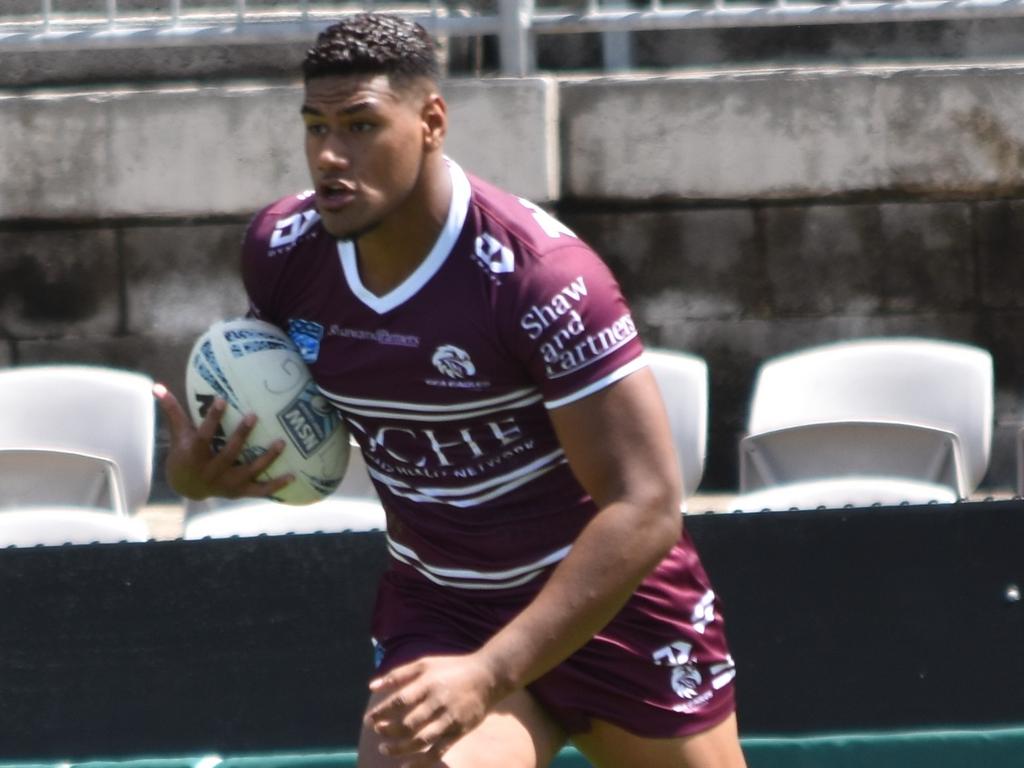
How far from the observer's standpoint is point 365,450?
3.10 metres

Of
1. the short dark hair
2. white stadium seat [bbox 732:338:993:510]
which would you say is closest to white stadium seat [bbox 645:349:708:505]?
white stadium seat [bbox 732:338:993:510]

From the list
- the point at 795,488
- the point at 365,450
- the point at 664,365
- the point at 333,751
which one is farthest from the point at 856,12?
the point at 365,450

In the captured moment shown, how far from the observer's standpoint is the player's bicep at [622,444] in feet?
8.68

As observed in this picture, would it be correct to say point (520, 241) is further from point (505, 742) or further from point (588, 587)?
point (505, 742)

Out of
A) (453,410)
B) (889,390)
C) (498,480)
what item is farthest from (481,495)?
(889,390)

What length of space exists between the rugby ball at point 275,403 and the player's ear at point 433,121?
47 cm

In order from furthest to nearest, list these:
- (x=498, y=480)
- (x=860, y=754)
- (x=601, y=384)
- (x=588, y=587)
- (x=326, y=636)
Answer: (x=326, y=636)
(x=860, y=754)
(x=498, y=480)
(x=601, y=384)
(x=588, y=587)

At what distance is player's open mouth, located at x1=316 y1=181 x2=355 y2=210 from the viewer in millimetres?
2742

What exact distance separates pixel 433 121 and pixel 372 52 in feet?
0.49

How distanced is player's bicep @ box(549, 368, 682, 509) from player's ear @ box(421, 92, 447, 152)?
47cm

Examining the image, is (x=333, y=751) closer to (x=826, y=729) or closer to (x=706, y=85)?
(x=826, y=729)

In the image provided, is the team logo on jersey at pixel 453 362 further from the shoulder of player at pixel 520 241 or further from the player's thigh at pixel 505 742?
the player's thigh at pixel 505 742

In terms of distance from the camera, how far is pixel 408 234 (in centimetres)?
287

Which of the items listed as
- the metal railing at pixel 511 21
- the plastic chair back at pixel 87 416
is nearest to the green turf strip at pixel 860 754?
the plastic chair back at pixel 87 416
